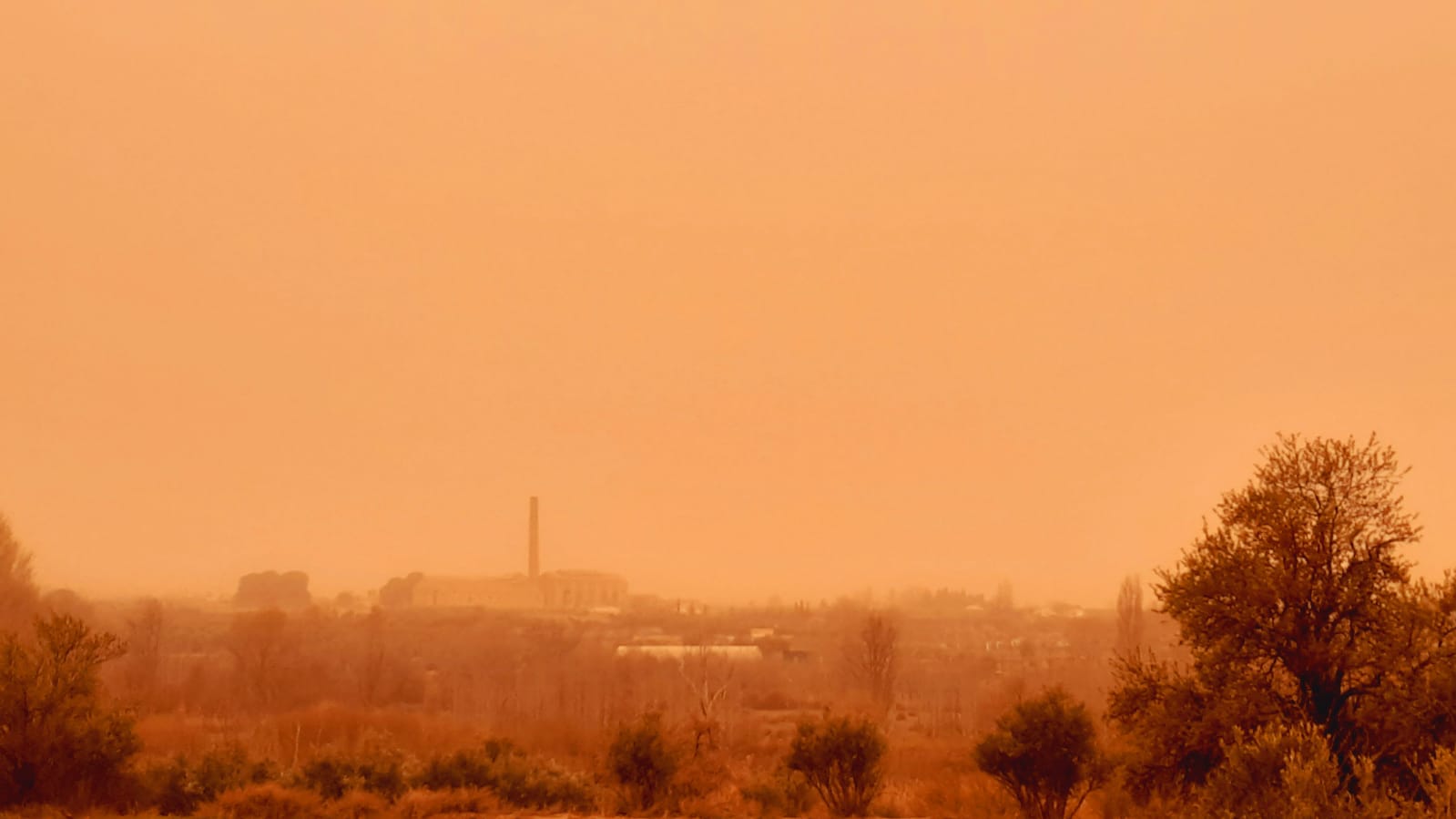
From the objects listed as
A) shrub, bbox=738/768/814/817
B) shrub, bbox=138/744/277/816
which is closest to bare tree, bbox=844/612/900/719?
shrub, bbox=738/768/814/817

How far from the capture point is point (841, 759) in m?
24.8

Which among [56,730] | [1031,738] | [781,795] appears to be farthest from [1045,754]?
[56,730]

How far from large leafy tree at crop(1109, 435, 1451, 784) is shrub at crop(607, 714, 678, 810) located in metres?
11.9

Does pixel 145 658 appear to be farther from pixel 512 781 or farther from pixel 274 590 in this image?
pixel 274 590

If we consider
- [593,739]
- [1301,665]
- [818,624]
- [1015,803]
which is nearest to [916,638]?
[818,624]

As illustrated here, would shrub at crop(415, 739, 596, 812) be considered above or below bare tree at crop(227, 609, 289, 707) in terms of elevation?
above

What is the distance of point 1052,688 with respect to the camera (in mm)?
21594

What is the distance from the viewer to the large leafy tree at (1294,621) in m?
14.6

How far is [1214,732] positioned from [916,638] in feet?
390

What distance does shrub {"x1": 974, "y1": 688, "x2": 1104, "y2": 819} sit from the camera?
815 inches

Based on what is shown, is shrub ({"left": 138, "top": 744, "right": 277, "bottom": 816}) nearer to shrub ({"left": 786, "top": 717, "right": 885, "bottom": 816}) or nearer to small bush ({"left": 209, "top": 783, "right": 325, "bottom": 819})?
small bush ({"left": 209, "top": 783, "right": 325, "bottom": 819})

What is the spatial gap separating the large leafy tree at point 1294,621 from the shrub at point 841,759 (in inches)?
366

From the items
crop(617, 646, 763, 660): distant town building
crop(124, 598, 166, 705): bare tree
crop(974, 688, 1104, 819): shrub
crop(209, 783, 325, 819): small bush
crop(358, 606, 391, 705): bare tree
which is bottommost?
crop(617, 646, 763, 660): distant town building

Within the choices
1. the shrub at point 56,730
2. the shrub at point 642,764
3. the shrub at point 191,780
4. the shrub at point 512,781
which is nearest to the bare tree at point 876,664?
the shrub at point 512,781
